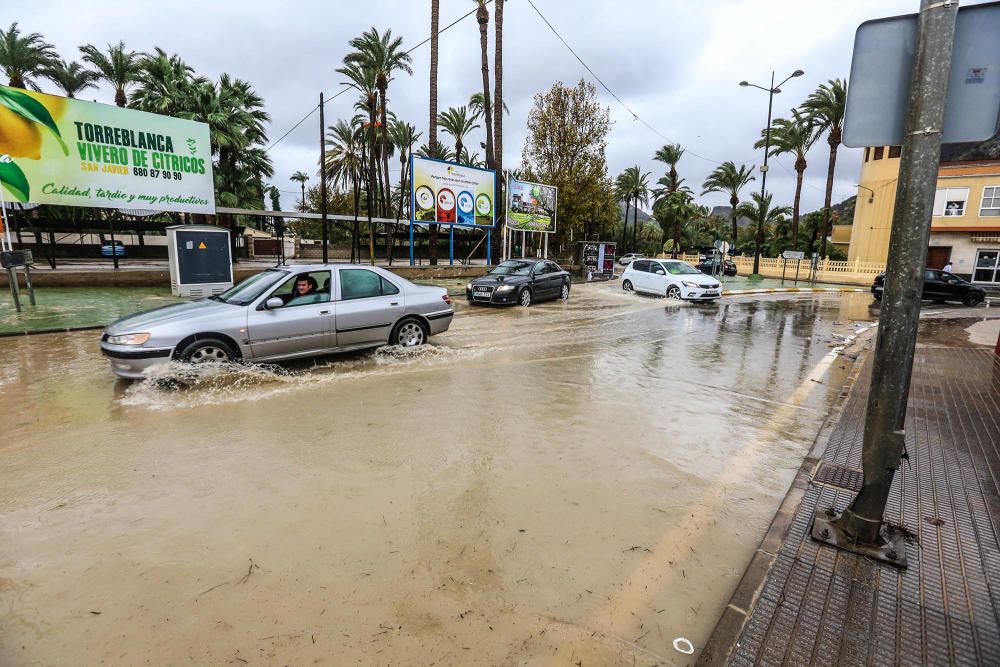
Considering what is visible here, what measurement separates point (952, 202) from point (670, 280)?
995 inches

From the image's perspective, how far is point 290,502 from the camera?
147 inches

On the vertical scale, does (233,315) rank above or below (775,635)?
above

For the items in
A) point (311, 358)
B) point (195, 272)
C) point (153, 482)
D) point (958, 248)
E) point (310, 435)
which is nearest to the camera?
point (153, 482)

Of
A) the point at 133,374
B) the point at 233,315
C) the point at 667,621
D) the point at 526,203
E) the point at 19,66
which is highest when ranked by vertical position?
the point at 19,66

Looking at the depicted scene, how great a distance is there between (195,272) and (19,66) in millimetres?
22752

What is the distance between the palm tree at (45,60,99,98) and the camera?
27.8 m

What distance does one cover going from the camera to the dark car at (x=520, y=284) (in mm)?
15141

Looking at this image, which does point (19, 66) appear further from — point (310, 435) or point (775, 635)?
point (775, 635)

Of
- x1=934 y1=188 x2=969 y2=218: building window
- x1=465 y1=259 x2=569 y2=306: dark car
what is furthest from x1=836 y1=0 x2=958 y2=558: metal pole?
x1=934 y1=188 x2=969 y2=218: building window

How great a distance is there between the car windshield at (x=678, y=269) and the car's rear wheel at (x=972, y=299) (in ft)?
35.1

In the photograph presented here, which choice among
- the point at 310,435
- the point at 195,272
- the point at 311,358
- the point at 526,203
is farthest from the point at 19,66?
the point at 310,435

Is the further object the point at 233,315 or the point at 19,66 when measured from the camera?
the point at 19,66

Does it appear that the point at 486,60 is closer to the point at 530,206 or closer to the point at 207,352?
the point at 530,206

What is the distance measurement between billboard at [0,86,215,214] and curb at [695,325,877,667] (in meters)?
18.3
